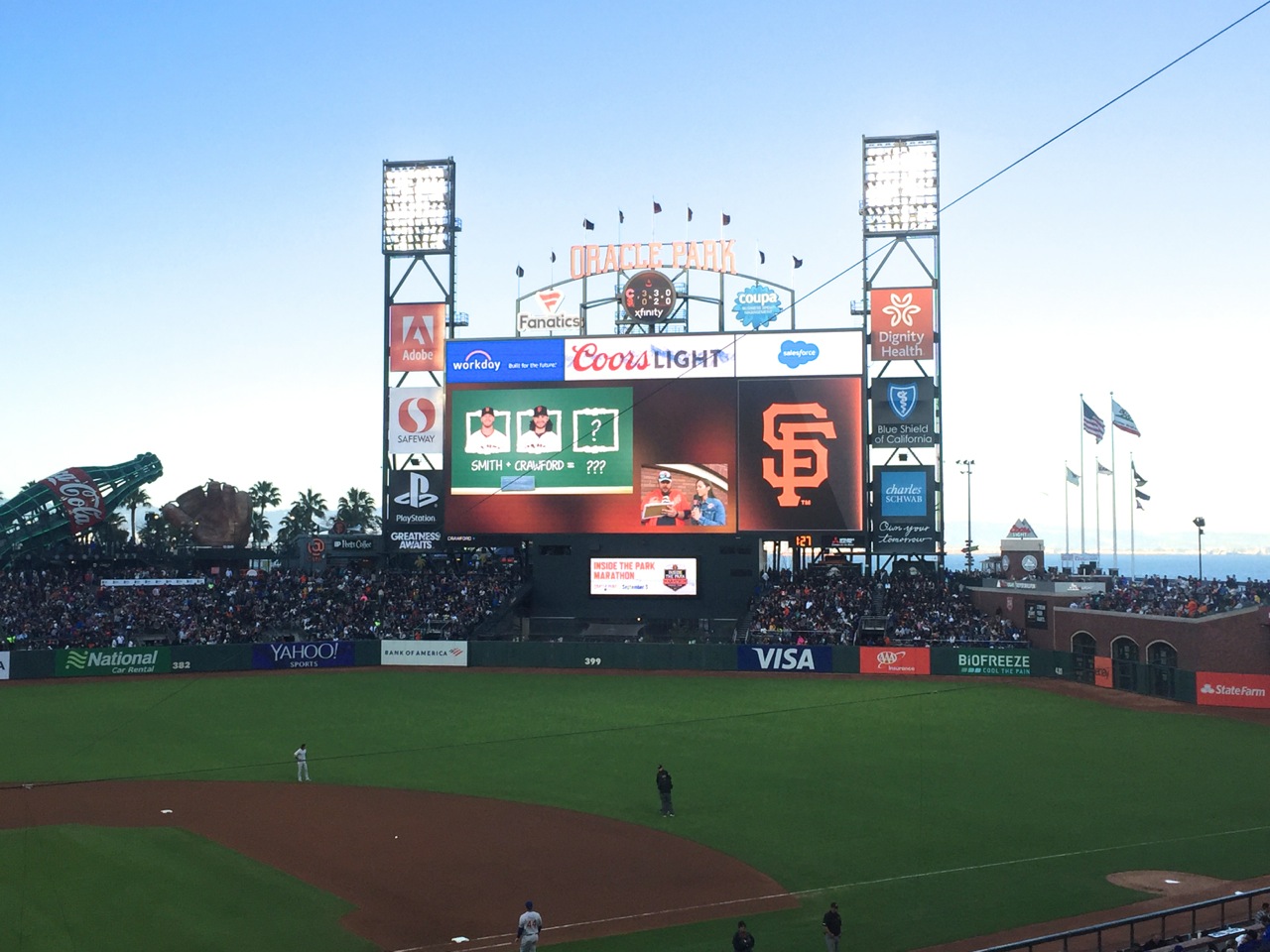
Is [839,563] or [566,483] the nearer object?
[566,483]

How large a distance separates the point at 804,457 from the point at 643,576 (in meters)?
10.2

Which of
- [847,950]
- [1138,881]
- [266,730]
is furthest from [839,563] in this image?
[847,950]

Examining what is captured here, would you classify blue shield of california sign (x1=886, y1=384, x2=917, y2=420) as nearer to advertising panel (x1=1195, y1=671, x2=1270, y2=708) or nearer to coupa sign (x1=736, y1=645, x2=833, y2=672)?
coupa sign (x1=736, y1=645, x2=833, y2=672)

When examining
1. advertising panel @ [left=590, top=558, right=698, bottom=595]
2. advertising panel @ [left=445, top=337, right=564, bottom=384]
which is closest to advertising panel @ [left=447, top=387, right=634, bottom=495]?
advertising panel @ [left=445, top=337, right=564, bottom=384]

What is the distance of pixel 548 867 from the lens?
75.8 ft

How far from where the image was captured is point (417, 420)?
58.8m

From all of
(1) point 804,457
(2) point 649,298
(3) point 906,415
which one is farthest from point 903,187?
(1) point 804,457

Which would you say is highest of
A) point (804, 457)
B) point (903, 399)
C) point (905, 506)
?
point (903, 399)

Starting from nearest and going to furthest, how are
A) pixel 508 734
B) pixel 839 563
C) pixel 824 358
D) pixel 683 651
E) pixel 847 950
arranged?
1. pixel 847 950
2. pixel 508 734
3. pixel 683 651
4. pixel 824 358
5. pixel 839 563

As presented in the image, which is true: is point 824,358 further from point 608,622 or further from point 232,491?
point 232,491

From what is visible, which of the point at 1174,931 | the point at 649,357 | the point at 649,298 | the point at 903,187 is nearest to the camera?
the point at 1174,931

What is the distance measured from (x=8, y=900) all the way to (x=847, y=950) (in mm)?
14822

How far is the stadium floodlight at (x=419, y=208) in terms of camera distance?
6222cm

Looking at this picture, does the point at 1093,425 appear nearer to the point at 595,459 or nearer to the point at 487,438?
the point at 595,459
